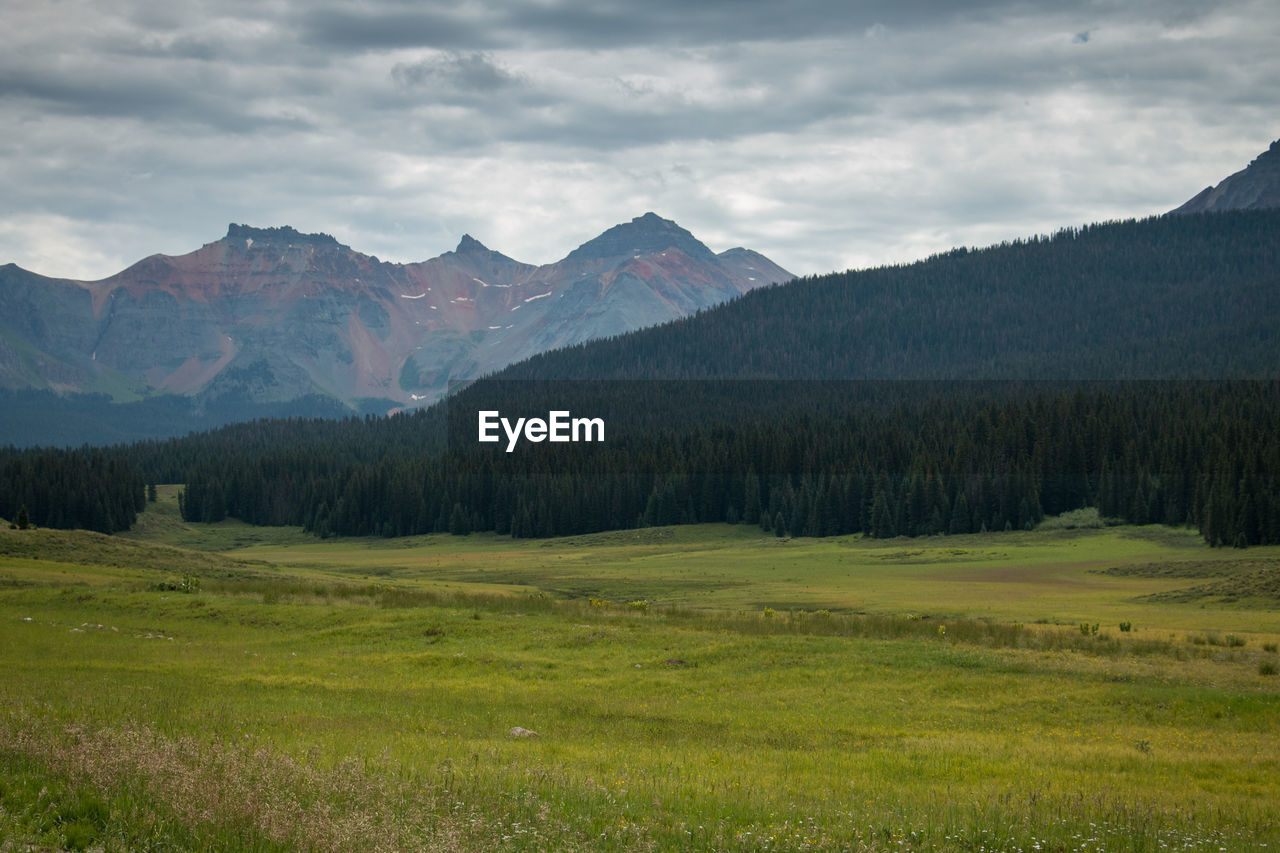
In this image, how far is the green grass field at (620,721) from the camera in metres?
12.9

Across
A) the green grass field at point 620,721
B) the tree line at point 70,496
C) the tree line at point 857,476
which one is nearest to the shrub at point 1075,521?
the tree line at point 857,476

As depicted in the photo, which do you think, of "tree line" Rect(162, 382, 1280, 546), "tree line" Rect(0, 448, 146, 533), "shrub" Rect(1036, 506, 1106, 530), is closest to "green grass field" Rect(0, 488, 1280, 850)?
"shrub" Rect(1036, 506, 1106, 530)

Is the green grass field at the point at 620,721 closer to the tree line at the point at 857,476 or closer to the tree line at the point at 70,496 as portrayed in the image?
the tree line at the point at 857,476

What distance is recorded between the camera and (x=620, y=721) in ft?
75.2

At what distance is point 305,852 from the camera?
1121 cm

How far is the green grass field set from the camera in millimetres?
12883

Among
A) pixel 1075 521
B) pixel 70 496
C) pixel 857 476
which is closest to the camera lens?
pixel 1075 521

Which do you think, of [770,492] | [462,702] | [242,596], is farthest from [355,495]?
[462,702]

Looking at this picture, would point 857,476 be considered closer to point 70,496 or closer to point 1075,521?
point 1075,521

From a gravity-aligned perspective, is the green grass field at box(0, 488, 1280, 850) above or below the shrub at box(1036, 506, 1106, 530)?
below

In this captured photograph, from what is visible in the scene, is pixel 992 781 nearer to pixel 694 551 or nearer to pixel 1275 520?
pixel 1275 520

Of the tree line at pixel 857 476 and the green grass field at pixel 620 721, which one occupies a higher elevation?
the tree line at pixel 857 476

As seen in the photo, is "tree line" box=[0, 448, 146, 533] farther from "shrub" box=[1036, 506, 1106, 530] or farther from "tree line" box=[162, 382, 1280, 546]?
"shrub" box=[1036, 506, 1106, 530]

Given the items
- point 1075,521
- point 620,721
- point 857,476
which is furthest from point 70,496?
point 620,721
